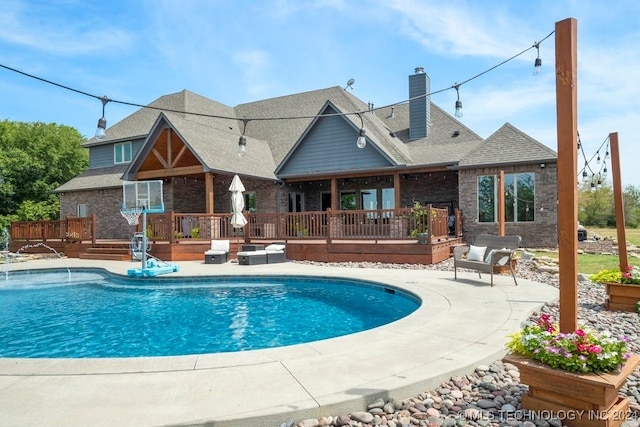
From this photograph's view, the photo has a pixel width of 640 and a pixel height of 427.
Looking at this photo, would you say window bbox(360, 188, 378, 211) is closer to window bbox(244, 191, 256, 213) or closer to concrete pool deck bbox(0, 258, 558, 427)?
window bbox(244, 191, 256, 213)

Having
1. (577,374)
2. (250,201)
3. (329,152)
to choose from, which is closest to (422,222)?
(329,152)

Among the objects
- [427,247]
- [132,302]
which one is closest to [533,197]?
[427,247]

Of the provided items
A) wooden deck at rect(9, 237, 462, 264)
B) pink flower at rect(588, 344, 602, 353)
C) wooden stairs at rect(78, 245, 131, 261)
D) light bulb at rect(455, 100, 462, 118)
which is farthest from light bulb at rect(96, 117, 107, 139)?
pink flower at rect(588, 344, 602, 353)

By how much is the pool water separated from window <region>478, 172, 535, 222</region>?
8.38m

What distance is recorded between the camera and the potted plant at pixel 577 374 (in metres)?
2.52

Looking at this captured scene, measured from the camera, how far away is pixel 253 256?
1190 cm

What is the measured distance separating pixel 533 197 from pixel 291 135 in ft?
39.7

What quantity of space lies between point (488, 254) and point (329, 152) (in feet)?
31.4

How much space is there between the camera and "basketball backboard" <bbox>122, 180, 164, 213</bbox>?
11.8 metres

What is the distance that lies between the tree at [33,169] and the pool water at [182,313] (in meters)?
18.0

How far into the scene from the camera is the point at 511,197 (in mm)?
14453

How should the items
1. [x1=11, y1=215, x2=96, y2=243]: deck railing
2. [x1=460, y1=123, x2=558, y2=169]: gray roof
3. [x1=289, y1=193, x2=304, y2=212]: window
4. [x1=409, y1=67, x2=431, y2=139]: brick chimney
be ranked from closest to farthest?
[x1=460, y1=123, x2=558, y2=169]: gray roof
[x1=11, y1=215, x2=96, y2=243]: deck railing
[x1=409, y1=67, x2=431, y2=139]: brick chimney
[x1=289, y1=193, x2=304, y2=212]: window

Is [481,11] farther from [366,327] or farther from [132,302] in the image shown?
[132,302]

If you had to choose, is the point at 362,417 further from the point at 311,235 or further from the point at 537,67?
the point at 311,235
